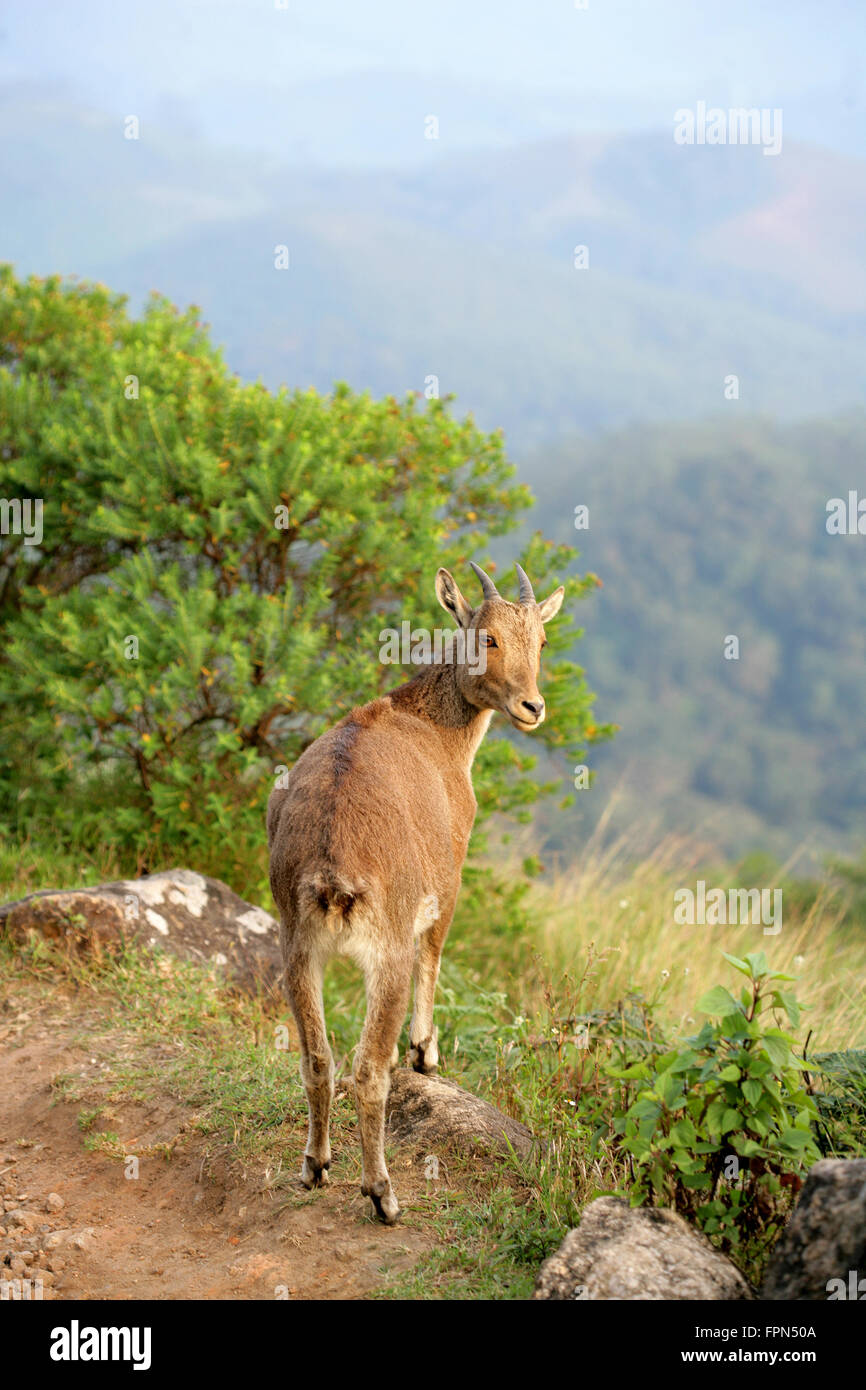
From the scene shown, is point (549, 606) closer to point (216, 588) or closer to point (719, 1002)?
point (719, 1002)

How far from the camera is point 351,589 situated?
9.30 meters

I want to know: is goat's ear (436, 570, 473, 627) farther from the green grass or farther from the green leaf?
the green leaf

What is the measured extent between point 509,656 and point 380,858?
1.34m

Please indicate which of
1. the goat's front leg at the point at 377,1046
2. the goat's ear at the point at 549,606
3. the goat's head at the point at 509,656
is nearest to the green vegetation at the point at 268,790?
the goat's front leg at the point at 377,1046

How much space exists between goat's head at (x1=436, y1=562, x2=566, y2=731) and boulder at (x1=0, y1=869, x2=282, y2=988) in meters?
2.78

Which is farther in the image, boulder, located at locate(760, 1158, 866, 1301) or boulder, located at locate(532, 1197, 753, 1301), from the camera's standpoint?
boulder, located at locate(532, 1197, 753, 1301)

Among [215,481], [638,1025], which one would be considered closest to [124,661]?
[215,481]

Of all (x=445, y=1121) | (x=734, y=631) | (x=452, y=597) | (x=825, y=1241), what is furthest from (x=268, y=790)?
(x=734, y=631)

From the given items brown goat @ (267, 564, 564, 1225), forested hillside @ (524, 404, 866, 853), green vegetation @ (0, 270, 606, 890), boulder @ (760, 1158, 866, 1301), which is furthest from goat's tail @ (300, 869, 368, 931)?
forested hillside @ (524, 404, 866, 853)

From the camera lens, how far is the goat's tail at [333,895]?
4.13 m

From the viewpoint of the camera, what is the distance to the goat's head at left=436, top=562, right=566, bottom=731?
522cm

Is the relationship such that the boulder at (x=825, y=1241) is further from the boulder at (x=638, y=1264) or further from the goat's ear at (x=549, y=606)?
the goat's ear at (x=549, y=606)

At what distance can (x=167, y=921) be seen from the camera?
7141 mm

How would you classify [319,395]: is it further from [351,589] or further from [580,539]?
[580,539]
